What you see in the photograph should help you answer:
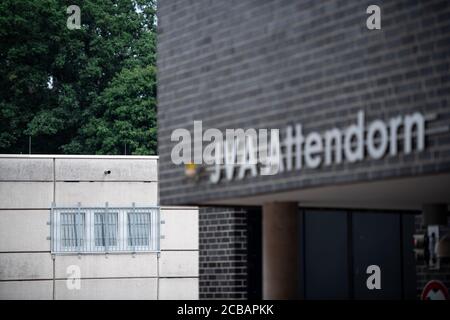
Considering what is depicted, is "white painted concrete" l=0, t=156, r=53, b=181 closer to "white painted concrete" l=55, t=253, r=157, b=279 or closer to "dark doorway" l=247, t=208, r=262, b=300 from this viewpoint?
"white painted concrete" l=55, t=253, r=157, b=279

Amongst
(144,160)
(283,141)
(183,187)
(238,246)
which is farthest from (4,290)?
(283,141)

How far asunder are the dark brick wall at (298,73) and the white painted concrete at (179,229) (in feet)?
45.9

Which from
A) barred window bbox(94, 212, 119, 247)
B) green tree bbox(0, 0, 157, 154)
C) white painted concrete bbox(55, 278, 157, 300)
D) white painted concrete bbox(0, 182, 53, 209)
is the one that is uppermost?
green tree bbox(0, 0, 157, 154)

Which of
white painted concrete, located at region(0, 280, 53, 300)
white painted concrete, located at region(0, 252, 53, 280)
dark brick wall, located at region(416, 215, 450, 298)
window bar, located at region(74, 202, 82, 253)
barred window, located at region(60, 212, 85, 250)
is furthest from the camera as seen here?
window bar, located at region(74, 202, 82, 253)

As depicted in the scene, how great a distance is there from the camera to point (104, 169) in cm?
3694

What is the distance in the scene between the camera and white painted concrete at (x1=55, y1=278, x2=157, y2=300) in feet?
119

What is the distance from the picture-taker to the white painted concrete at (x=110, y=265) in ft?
119

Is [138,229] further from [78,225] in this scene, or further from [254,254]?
[254,254]

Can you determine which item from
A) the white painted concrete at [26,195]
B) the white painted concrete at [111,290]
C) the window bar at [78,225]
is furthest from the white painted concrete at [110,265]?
the white painted concrete at [26,195]

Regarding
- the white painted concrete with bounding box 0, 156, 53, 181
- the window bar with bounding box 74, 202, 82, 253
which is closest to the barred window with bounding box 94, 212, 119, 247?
the window bar with bounding box 74, 202, 82, 253

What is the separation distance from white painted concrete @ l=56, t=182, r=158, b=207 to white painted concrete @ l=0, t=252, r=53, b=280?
1.73 meters

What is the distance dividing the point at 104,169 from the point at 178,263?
3.31 m

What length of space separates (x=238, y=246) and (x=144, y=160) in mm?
10911

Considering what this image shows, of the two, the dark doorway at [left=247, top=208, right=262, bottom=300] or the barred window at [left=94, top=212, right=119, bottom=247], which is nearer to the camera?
the dark doorway at [left=247, top=208, right=262, bottom=300]
